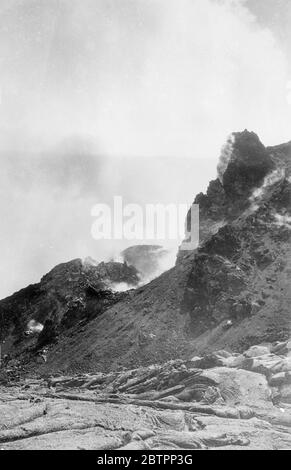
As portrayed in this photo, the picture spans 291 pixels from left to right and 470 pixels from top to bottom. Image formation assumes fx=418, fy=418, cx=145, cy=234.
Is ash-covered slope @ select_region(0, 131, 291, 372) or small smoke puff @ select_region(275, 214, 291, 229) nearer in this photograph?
ash-covered slope @ select_region(0, 131, 291, 372)

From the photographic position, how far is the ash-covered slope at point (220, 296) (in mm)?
75062

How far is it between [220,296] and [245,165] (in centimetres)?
4839

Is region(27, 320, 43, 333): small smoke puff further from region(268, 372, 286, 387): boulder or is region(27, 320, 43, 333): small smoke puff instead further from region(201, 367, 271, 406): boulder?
region(268, 372, 286, 387): boulder

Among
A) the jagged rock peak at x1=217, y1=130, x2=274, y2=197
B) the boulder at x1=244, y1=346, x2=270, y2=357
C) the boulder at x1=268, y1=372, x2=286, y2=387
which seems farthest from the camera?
the jagged rock peak at x1=217, y1=130, x2=274, y2=197

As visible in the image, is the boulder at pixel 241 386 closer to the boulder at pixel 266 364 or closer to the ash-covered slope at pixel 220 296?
the boulder at pixel 266 364

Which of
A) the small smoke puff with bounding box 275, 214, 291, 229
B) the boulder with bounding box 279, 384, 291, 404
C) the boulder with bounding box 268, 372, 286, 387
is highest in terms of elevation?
the small smoke puff with bounding box 275, 214, 291, 229

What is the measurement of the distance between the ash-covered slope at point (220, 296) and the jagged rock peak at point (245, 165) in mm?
280

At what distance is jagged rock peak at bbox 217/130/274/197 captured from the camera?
11506 cm

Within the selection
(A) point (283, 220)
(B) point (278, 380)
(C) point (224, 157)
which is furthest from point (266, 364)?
(C) point (224, 157)

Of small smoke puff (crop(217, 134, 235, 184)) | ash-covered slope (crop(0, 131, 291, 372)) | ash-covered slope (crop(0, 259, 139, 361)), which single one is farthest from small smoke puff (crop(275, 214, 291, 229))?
ash-covered slope (crop(0, 259, 139, 361))

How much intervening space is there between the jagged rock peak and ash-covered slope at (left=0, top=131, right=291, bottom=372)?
11.0 inches

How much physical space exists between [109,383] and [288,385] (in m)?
30.0
